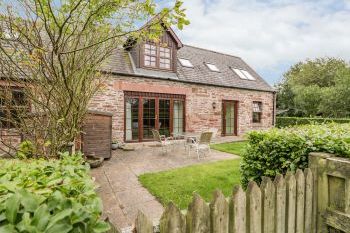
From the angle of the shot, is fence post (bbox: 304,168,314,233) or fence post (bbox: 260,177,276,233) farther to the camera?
fence post (bbox: 304,168,314,233)

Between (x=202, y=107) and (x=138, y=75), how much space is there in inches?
168

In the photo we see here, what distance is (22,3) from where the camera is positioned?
3.18 metres

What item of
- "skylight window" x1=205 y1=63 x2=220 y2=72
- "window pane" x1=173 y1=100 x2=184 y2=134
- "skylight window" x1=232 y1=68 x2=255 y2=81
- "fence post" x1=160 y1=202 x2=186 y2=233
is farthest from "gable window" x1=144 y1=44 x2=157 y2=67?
"fence post" x1=160 y1=202 x2=186 y2=233

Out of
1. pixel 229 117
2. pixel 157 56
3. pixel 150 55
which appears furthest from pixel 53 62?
pixel 229 117

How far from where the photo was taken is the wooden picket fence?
1758 mm

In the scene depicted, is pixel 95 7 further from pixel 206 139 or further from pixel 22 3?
pixel 206 139

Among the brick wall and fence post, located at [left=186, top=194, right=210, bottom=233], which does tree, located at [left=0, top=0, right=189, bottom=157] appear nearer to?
fence post, located at [left=186, top=194, right=210, bottom=233]

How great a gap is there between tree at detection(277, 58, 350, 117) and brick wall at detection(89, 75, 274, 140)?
34.7 feet

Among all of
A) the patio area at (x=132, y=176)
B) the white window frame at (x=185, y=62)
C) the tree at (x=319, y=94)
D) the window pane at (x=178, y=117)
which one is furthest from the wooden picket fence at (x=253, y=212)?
the tree at (x=319, y=94)

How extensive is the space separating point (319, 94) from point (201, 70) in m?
18.0

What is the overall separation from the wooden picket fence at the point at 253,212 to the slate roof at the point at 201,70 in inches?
376

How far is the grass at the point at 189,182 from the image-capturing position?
16.2 ft

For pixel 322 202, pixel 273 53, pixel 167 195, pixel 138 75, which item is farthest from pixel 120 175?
pixel 273 53

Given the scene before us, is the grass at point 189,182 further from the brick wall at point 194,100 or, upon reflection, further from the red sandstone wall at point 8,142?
the brick wall at point 194,100
